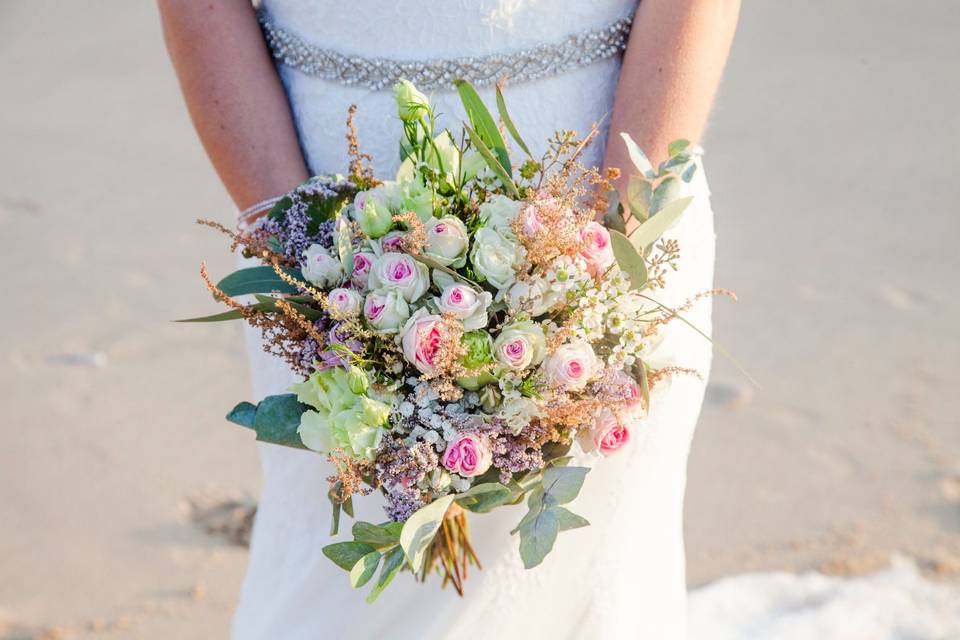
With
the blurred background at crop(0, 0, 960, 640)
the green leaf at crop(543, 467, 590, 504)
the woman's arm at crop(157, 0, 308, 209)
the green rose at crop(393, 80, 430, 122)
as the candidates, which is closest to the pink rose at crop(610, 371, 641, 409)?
the green leaf at crop(543, 467, 590, 504)

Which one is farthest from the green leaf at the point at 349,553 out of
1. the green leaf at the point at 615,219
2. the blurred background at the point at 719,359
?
the blurred background at the point at 719,359

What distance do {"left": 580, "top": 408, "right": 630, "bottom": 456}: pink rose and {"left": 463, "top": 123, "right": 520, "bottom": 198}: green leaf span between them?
0.34 meters

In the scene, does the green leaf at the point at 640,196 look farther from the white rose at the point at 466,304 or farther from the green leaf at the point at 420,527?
the green leaf at the point at 420,527

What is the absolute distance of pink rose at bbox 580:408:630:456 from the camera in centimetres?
140

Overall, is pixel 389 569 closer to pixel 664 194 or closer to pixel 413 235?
pixel 413 235

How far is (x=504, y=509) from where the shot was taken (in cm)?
185

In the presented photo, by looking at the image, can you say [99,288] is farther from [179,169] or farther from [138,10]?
[138,10]

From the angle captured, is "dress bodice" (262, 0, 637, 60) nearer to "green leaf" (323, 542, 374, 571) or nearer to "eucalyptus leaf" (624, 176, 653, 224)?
"eucalyptus leaf" (624, 176, 653, 224)

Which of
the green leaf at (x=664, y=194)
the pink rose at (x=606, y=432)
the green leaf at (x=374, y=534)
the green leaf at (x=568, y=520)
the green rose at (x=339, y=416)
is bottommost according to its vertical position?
the green leaf at (x=568, y=520)

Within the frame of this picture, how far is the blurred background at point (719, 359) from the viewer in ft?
9.70

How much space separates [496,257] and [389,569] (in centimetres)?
47

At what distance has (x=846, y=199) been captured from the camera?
15.9 feet

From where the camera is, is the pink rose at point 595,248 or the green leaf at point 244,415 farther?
the green leaf at point 244,415

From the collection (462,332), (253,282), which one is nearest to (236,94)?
(253,282)
